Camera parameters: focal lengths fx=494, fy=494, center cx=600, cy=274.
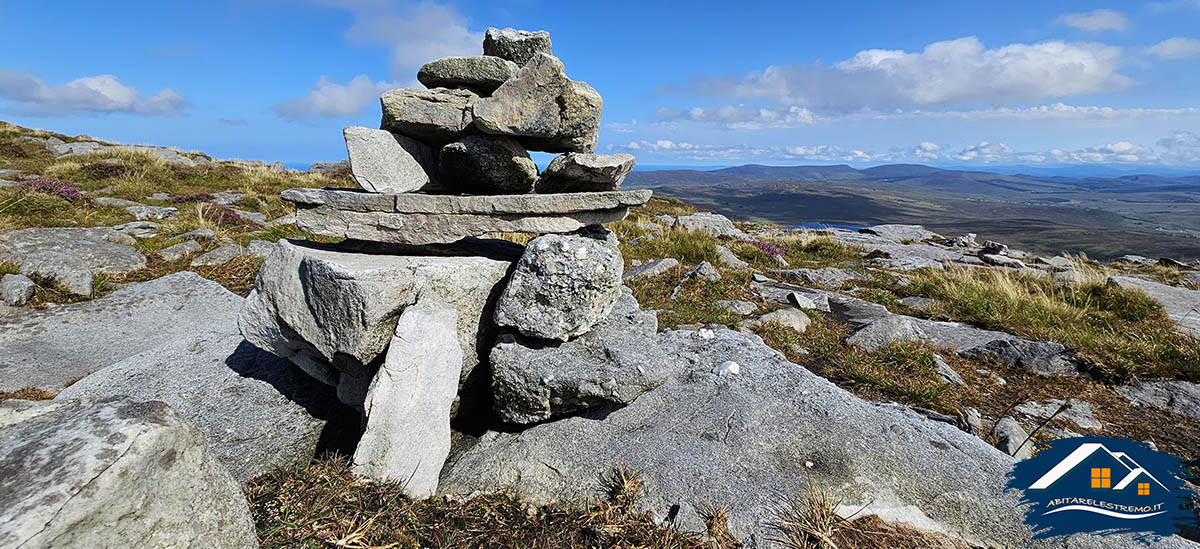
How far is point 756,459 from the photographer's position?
13.1 feet

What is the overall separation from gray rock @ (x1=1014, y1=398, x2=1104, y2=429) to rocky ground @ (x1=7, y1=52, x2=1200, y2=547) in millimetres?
36

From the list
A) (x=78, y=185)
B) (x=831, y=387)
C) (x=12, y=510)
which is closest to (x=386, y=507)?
(x=12, y=510)

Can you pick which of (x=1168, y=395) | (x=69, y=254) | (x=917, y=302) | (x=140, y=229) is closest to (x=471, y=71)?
(x=1168, y=395)

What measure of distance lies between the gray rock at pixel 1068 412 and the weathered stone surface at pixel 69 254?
42.9ft

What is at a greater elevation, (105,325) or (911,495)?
(105,325)

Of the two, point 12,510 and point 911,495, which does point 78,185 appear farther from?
point 911,495

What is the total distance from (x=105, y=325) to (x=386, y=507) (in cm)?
664

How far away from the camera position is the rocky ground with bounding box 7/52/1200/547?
292 cm

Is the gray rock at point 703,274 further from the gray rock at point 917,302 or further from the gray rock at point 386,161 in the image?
the gray rock at point 386,161

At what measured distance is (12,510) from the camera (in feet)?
6.34

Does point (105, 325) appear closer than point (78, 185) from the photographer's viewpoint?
Yes

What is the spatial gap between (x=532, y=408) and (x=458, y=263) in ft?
4.81

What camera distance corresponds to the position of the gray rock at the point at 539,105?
13.9 ft

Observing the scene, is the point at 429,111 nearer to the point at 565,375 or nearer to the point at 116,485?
the point at 565,375
